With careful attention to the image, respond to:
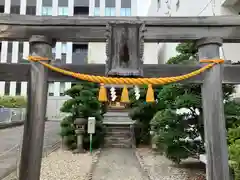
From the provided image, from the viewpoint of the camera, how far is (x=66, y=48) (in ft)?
93.4

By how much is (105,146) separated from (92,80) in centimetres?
951

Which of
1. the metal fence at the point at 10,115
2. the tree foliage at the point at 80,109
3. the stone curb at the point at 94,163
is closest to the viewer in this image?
the stone curb at the point at 94,163

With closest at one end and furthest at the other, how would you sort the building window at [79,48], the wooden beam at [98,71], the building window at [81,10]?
the wooden beam at [98,71] → the building window at [79,48] → the building window at [81,10]

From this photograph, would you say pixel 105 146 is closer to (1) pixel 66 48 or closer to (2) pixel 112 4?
(1) pixel 66 48

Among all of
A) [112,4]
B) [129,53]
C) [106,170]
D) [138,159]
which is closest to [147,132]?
[138,159]

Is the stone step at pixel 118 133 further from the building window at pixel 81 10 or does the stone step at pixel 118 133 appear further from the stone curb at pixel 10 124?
the building window at pixel 81 10

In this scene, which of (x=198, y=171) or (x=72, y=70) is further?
(x=198, y=171)

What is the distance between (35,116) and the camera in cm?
382

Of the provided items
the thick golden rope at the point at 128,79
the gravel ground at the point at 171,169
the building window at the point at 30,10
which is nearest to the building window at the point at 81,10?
the building window at the point at 30,10

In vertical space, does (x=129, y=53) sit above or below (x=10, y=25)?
below

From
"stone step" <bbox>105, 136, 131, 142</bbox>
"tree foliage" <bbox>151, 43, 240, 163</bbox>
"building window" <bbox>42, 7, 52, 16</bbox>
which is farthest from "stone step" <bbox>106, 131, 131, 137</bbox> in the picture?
"building window" <bbox>42, 7, 52, 16</bbox>

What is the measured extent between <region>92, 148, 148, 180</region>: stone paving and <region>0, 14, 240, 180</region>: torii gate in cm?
375

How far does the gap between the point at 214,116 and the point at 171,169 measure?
4.64m

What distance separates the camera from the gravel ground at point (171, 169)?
710 centimetres
